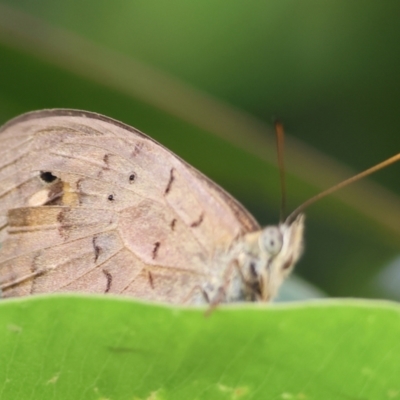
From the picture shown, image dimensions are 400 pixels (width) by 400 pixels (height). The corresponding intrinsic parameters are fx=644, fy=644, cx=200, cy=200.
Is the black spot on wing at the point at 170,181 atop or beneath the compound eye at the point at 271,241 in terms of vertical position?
atop

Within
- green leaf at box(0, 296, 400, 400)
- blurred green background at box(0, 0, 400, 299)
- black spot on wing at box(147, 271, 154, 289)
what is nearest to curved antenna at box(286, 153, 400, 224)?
black spot on wing at box(147, 271, 154, 289)

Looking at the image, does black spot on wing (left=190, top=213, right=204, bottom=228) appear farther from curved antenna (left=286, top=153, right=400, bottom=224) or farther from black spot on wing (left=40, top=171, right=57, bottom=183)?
black spot on wing (left=40, top=171, right=57, bottom=183)

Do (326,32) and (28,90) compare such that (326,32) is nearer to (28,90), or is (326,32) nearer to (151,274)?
(28,90)

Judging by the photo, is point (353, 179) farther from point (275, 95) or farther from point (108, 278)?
point (275, 95)

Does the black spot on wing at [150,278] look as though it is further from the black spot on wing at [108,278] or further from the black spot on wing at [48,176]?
the black spot on wing at [48,176]

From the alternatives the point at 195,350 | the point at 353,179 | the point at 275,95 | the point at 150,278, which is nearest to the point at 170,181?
the point at 150,278

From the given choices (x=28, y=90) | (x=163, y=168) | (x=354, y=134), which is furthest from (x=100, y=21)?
(x=163, y=168)

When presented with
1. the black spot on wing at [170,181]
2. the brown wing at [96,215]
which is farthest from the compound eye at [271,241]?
the black spot on wing at [170,181]

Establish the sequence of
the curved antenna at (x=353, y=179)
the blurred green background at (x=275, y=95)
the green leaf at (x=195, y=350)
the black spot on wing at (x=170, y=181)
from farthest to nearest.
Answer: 1. the blurred green background at (x=275, y=95)
2. the black spot on wing at (x=170, y=181)
3. the curved antenna at (x=353, y=179)
4. the green leaf at (x=195, y=350)
